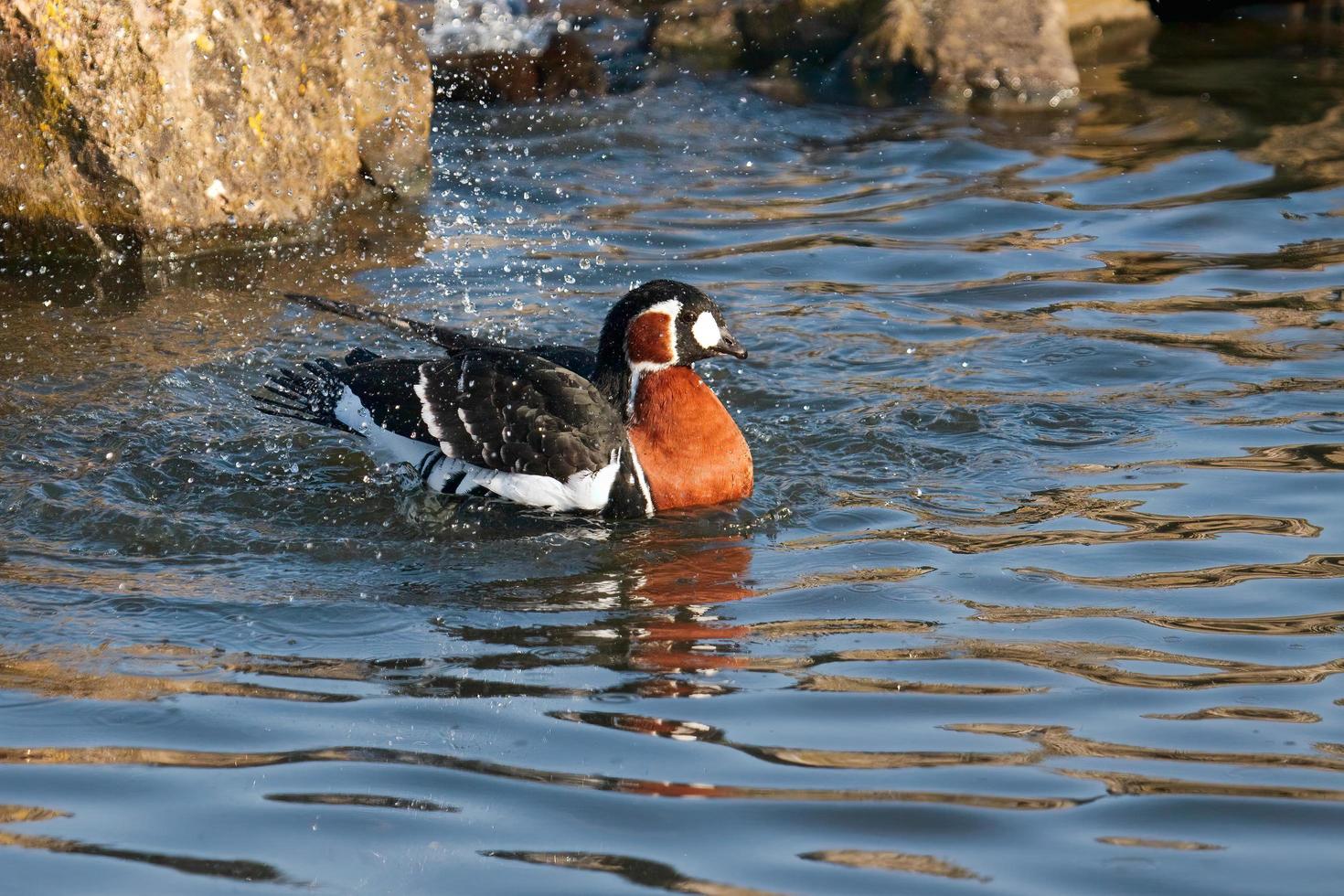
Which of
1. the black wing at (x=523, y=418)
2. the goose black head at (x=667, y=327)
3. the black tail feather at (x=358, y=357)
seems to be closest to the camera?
the black wing at (x=523, y=418)

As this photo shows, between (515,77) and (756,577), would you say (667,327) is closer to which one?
(756,577)

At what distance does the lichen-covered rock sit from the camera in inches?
358

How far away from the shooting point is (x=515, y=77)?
44.6ft

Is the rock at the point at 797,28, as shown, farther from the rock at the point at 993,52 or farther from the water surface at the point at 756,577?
the water surface at the point at 756,577

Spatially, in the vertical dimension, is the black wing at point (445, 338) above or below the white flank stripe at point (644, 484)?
above

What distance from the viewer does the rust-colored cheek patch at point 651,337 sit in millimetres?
6938

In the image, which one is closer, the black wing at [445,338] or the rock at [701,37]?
the black wing at [445,338]

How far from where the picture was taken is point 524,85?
44.4 feet

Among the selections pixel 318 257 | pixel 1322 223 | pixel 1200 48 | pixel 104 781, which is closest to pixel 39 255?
pixel 318 257

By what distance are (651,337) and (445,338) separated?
945mm

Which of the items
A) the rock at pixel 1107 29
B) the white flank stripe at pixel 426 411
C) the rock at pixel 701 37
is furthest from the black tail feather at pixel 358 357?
the rock at pixel 1107 29

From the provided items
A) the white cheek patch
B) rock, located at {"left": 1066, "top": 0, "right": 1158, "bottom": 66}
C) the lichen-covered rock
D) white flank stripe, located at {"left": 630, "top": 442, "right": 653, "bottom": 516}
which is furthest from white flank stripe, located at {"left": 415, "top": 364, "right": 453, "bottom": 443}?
rock, located at {"left": 1066, "top": 0, "right": 1158, "bottom": 66}

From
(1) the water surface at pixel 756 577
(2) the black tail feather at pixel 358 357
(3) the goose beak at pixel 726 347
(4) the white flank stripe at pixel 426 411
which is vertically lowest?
(1) the water surface at pixel 756 577

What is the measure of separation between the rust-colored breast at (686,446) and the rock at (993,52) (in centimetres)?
687
